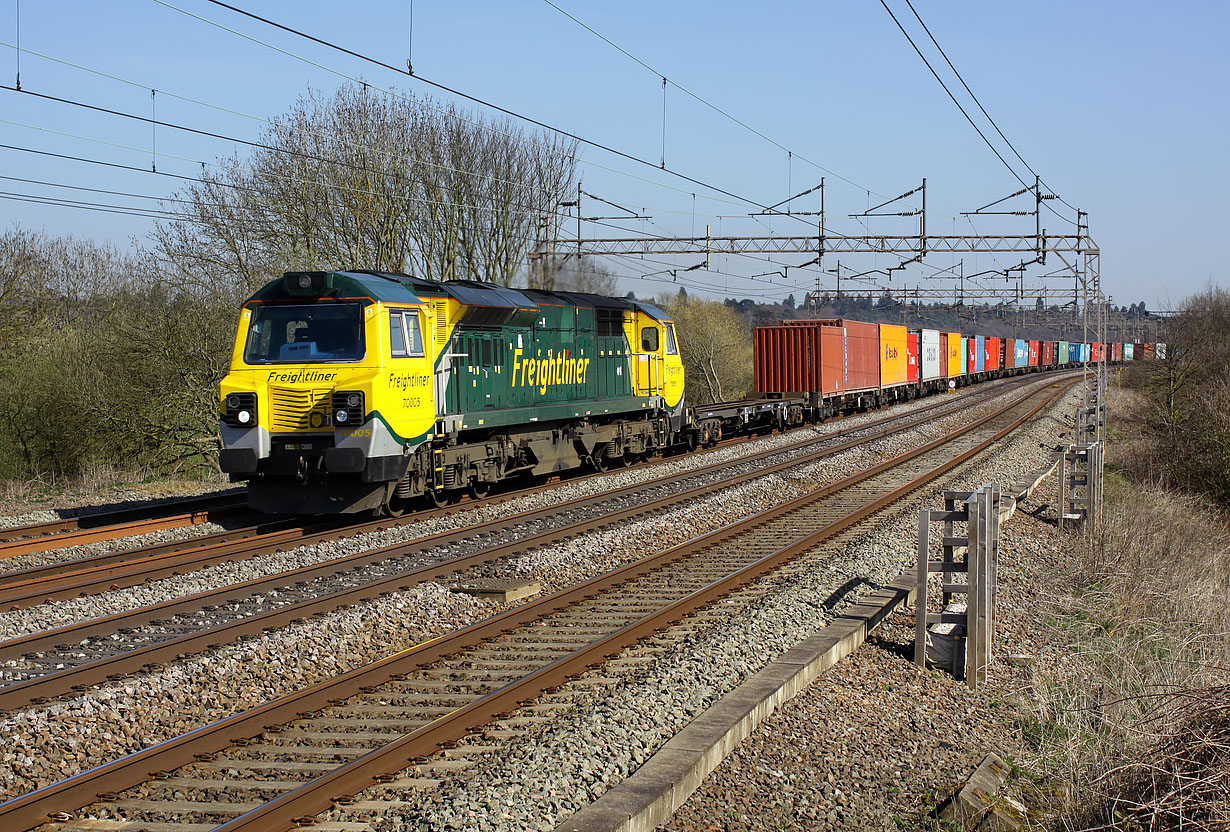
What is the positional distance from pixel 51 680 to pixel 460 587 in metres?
4.06

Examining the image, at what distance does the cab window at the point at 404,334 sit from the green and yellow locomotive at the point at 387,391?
0.06 feet

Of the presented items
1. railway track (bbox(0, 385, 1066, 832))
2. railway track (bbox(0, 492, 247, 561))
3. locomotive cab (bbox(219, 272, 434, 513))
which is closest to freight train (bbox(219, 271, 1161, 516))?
locomotive cab (bbox(219, 272, 434, 513))

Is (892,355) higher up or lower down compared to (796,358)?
higher up

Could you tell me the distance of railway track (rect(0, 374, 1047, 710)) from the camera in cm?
762

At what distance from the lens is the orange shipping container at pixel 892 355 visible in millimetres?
40969

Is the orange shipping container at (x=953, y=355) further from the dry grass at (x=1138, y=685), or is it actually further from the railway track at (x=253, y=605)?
the railway track at (x=253, y=605)

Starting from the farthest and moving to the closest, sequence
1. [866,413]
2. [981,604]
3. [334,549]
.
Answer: [866,413], [334,549], [981,604]

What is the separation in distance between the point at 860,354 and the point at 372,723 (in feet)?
109

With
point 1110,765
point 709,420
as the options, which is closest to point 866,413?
point 709,420

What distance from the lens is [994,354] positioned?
70.4 m

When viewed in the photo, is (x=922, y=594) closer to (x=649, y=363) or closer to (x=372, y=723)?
(x=372, y=723)

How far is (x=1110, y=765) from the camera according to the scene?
5.98 metres

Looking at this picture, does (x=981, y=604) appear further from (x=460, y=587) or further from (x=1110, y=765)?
(x=460, y=587)

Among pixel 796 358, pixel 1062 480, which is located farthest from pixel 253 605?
pixel 796 358
